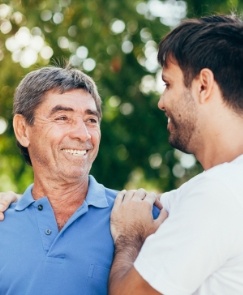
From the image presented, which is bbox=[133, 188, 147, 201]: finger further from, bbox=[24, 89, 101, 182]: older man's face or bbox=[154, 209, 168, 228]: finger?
bbox=[24, 89, 101, 182]: older man's face

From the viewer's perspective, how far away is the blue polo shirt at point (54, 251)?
3.30m

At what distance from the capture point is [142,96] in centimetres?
785

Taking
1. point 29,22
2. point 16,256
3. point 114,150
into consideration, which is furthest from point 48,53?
point 16,256

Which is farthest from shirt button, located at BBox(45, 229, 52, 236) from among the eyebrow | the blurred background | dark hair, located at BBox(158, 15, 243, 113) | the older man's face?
the blurred background

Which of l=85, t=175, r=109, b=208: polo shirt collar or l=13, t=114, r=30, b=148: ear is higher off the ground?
l=13, t=114, r=30, b=148: ear

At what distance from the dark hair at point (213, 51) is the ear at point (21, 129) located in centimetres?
91

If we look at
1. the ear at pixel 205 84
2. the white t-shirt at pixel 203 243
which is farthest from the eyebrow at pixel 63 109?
the white t-shirt at pixel 203 243

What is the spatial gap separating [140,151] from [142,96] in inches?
20.1

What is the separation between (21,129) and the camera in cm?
385

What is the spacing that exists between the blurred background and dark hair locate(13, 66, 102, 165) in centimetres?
272

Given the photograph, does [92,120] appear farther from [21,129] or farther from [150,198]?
[150,198]

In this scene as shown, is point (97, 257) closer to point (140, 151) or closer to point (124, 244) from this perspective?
point (124, 244)

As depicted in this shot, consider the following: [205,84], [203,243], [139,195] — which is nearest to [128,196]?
[139,195]

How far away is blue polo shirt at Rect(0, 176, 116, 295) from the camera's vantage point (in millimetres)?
3299
